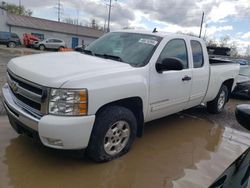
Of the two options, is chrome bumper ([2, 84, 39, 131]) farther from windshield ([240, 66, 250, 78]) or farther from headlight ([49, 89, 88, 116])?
windshield ([240, 66, 250, 78])

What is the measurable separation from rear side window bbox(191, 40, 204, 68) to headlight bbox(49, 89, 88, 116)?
2.85 m

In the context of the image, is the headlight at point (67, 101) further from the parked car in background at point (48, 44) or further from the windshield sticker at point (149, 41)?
the parked car in background at point (48, 44)

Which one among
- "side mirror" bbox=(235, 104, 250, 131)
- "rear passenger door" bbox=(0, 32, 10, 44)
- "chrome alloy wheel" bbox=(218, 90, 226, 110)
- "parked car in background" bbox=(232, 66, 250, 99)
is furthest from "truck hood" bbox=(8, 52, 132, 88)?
"rear passenger door" bbox=(0, 32, 10, 44)

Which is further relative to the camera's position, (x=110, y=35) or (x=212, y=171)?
(x=110, y=35)

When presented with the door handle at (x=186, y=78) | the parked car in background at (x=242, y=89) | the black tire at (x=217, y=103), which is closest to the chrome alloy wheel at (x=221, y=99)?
the black tire at (x=217, y=103)

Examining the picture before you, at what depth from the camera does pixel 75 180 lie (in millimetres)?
3135

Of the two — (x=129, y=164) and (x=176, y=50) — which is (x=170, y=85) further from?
(x=129, y=164)

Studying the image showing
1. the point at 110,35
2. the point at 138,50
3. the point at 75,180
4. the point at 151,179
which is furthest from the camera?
the point at 110,35

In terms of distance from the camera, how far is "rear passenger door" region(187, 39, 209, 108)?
16.2 ft

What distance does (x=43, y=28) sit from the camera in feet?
135

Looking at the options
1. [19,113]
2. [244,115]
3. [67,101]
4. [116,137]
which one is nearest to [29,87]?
[19,113]

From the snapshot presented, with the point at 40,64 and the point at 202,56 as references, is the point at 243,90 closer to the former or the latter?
the point at 202,56

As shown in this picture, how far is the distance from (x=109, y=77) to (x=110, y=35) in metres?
1.96

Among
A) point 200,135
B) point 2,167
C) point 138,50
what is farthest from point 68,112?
point 200,135
